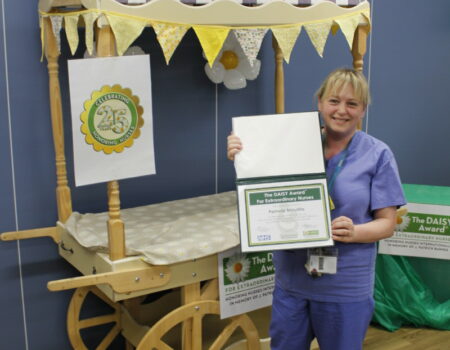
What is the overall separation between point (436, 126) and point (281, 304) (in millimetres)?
2480

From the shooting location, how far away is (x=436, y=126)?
153 inches

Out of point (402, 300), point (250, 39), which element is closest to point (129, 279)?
point (250, 39)

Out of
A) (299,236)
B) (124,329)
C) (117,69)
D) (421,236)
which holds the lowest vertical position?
(124,329)

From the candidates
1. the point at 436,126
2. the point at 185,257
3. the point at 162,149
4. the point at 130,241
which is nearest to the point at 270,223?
the point at 185,257

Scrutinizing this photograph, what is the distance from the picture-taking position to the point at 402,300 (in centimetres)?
311

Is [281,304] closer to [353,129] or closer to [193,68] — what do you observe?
[353,129]

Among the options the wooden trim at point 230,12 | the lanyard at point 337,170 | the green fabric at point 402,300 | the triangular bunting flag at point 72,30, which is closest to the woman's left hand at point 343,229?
the lanyard at point 337,170

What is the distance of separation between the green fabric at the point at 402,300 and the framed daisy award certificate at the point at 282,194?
153 centimetres

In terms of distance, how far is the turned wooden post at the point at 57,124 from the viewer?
2344 millimetres

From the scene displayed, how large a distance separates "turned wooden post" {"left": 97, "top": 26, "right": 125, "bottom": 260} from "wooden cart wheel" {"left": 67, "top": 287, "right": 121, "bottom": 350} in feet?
1.97

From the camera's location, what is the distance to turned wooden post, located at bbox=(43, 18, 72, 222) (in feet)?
7.69

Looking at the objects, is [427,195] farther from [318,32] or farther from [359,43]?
[318,32]

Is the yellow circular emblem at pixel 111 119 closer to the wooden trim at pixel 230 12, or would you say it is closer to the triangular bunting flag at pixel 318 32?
the wooden trim at pixel 230 12

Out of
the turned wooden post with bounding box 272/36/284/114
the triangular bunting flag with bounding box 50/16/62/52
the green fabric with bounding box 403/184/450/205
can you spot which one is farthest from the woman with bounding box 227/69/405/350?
the green fabric with bounding box 403/184/450/205
